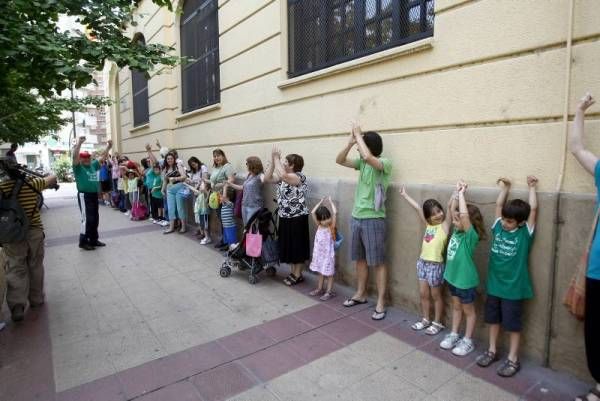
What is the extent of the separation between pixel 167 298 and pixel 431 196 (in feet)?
10.6

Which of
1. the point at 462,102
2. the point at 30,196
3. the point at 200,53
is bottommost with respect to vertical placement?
the point at 30,196

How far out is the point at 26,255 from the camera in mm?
4234

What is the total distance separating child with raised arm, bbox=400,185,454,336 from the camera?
11.3 feet

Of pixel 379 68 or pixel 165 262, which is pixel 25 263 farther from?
pixel 379 68

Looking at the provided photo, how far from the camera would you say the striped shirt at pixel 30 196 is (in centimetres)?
410

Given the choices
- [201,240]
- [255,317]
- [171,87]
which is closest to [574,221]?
[255,317]

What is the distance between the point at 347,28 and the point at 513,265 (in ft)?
11.1

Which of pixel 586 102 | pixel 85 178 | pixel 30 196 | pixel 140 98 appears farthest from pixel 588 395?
pixel 140 98

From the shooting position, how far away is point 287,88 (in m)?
5.70

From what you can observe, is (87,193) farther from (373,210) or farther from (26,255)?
(373,210)

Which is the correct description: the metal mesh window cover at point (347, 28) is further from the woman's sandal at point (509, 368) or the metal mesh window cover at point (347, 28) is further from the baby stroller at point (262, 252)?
the woman's sandal at point (509, 368)

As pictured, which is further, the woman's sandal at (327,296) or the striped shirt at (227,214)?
the striped shirt at (227,214)

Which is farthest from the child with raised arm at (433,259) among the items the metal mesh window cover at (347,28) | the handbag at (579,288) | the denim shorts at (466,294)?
the metal mesh window cover at (347,28)

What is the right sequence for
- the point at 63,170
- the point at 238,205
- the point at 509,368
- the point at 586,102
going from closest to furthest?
the point at 586,102, the point at 509,368, the point at 238,205, the point at 63,170
